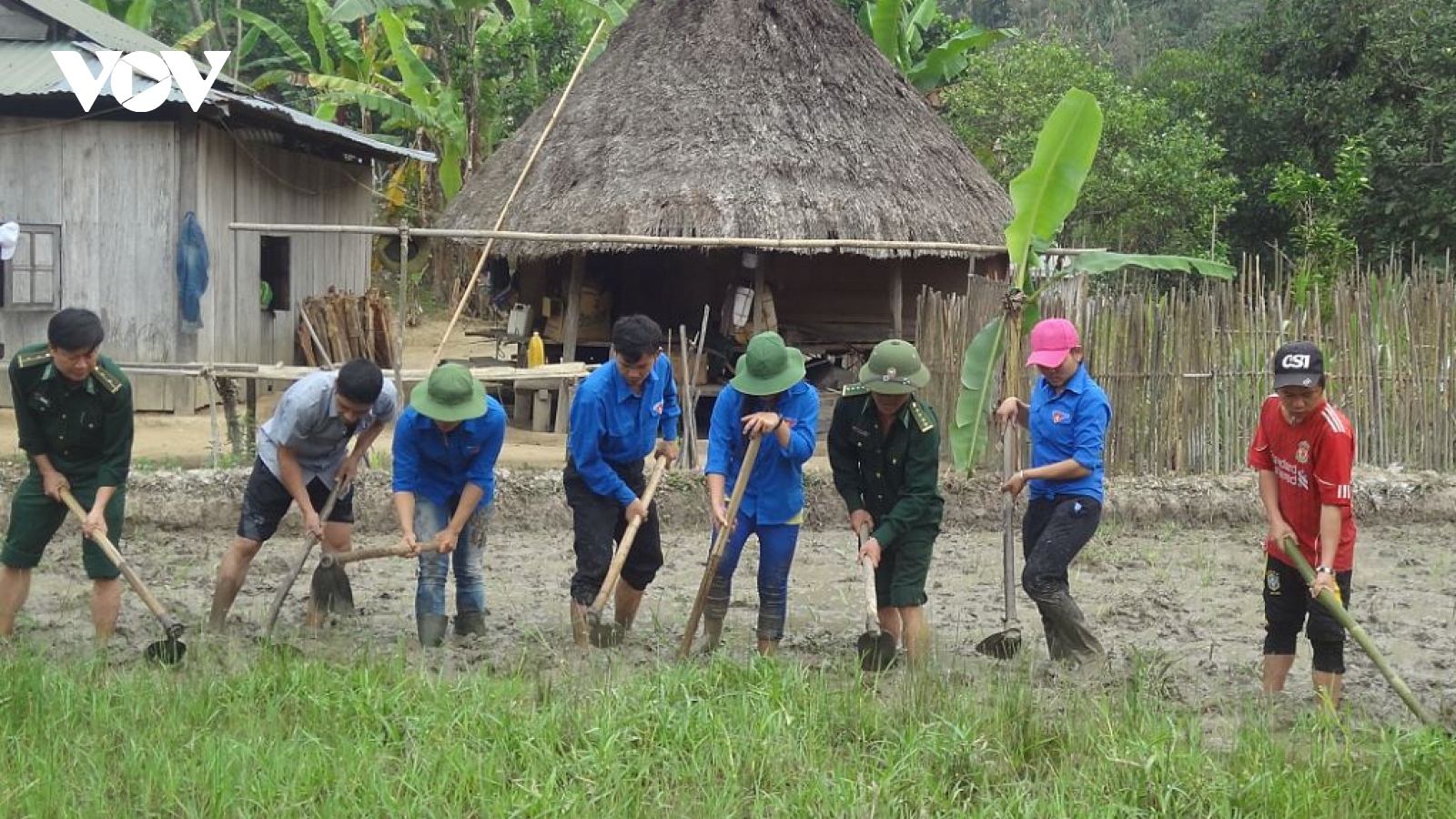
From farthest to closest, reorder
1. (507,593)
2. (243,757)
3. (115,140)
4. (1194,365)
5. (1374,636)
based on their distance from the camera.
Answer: (115,140) < (1194,365) < (507,593) < (1374,636) < (243,757)

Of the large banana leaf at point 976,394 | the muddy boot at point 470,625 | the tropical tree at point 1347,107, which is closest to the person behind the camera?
the muddy boot at point 470,625

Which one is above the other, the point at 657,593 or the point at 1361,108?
the point at 1361,108

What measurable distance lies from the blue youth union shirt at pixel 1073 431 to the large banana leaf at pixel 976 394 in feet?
2.89

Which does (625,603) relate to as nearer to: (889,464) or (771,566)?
(771,566)

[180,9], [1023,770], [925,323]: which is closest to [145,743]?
[1023,770]

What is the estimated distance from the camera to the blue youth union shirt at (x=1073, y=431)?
649cm

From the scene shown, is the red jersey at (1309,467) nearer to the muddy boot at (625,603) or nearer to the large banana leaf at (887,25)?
the muddy boot at (625,603)

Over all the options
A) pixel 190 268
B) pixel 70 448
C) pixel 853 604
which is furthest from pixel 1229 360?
pixel 190 268

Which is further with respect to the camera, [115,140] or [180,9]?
[180,9]

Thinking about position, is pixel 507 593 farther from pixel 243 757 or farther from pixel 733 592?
pixel 243 757

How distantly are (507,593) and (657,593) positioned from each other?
2.52 feet

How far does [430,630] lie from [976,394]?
2.82m

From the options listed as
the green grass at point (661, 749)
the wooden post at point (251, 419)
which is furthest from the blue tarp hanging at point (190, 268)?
the green grass at point (661, 749)

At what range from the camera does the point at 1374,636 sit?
7.49 m
